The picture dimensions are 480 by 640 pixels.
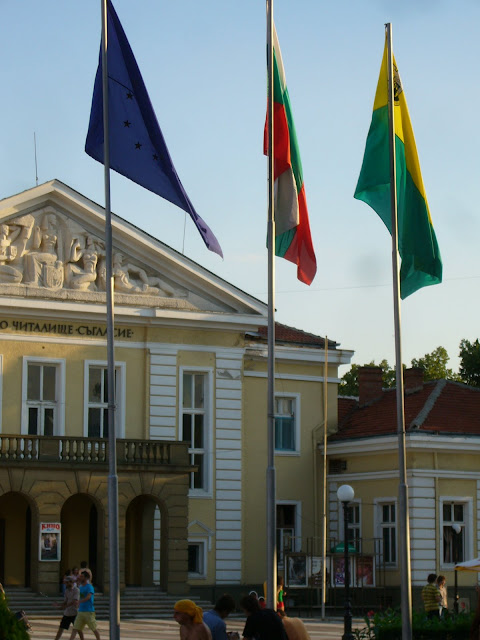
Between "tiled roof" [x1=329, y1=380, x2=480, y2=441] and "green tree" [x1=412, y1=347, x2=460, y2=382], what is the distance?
990 inches

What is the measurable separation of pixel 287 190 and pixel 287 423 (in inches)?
931

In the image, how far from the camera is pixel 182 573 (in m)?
38.1

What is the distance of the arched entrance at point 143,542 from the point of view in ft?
132

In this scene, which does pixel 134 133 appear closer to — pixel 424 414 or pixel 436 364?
pixel 424 414

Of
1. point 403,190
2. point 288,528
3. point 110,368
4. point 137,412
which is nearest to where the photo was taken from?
point 110,368

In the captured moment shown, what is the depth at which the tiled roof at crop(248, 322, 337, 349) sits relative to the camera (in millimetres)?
44438

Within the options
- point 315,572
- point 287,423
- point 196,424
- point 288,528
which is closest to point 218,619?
point 315,572

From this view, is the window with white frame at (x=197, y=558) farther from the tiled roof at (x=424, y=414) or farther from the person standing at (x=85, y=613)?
the person standing at (x=85, y=613)

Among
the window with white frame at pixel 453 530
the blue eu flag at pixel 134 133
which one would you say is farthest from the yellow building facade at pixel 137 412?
the blue eu flag at pixel 134 133

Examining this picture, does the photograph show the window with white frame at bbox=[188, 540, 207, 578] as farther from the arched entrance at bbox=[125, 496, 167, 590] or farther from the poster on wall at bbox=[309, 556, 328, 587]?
the poster on wall at bbox=[309, 556, 328, 587]

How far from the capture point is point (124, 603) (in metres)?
37.0

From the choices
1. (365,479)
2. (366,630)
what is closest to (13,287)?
(365,479)

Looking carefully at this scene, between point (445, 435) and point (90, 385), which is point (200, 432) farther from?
point (445, 435)

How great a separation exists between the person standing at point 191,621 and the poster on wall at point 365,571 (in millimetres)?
26794
